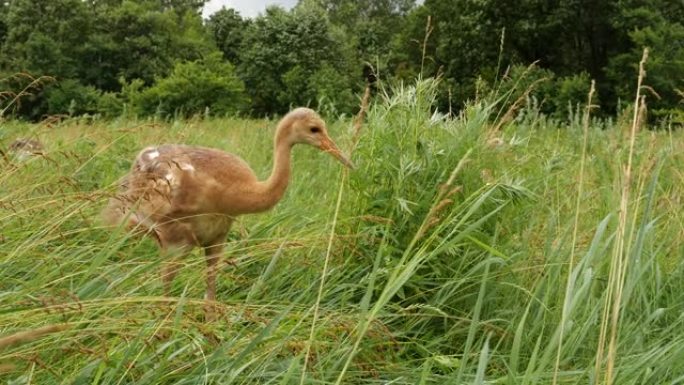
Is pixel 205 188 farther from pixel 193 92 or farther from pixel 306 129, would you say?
pixel 193 92

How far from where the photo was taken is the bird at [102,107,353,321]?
3.36 metres

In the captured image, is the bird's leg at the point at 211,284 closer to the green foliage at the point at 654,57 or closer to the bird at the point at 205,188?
the bird at the point at 205,188

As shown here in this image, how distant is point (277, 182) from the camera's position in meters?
3.61

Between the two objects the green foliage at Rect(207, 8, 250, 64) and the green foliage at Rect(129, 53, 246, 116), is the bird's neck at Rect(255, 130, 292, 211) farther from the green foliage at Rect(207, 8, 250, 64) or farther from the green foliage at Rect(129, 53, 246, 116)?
the green foliage at Rect(207, 8, 250, 64)

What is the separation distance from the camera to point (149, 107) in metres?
24.9

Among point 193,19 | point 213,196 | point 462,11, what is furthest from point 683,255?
point 193,19

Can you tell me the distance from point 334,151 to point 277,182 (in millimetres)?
409

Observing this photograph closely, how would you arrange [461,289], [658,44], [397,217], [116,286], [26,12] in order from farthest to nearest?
[26,12] < [658,44] < [397,217] < [461,289] < [116,286]

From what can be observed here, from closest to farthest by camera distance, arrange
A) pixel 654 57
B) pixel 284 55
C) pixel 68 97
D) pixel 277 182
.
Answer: pixel 277 182 < pixel 654 57 < pixel 68 97 < pixel 284 55

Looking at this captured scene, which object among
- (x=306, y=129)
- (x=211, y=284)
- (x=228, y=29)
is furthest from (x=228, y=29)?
(x=211, y=284)

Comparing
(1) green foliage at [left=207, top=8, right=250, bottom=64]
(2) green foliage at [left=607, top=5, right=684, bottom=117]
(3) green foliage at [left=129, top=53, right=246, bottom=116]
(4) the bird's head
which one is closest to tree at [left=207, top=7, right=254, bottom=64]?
(1) green foliage at [left=207, top=8, right=250, bottom=64]

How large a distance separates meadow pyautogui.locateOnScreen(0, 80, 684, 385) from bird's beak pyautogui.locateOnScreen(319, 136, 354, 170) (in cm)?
9

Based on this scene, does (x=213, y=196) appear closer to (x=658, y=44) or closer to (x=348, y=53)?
(x=658, y=44)

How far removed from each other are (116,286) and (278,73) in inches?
1495
